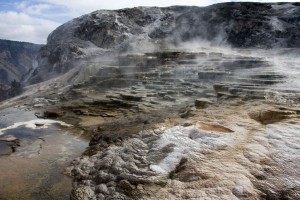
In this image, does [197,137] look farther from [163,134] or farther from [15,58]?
[15,58]

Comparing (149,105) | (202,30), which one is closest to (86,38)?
(202,30)

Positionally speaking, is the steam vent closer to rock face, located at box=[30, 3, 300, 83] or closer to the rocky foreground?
the rocky foreground

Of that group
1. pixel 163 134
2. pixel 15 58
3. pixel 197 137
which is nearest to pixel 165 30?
pixel 163 134

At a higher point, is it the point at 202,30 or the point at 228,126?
the point at 202,30

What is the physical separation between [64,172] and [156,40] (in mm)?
28054

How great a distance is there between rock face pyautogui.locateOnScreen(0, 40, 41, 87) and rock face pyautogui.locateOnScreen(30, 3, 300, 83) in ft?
120

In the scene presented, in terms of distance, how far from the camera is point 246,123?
273 inches

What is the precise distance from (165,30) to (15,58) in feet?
196

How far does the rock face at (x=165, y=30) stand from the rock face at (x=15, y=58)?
3648cm

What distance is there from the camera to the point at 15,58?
261ft

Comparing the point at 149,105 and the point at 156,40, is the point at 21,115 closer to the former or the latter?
the point at 149,105

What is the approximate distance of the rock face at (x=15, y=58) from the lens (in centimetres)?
7019

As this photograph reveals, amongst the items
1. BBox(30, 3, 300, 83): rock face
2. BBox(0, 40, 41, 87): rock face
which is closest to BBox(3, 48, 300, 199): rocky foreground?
BBox(30, 3, 300, 83): rock face

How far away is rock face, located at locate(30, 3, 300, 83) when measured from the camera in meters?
28.7
